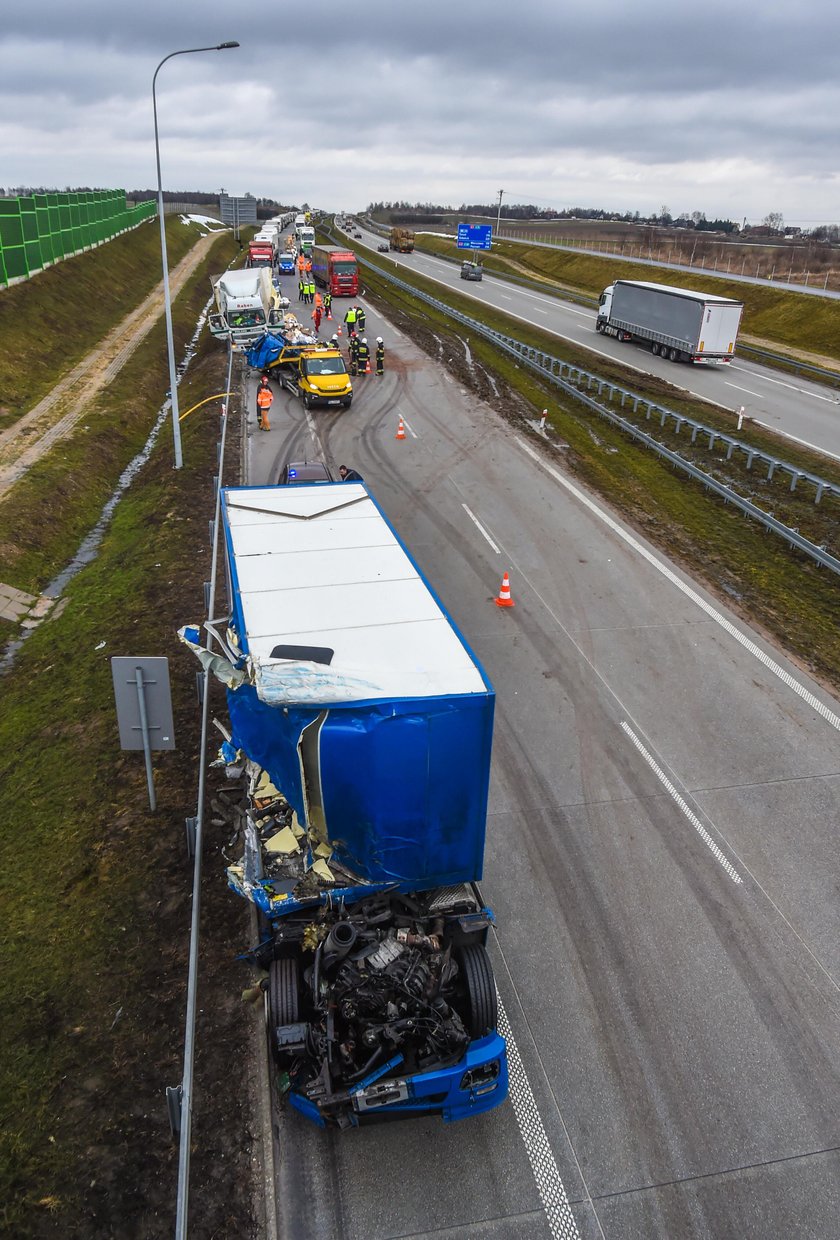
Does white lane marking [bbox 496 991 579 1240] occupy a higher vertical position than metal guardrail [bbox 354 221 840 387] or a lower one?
lower

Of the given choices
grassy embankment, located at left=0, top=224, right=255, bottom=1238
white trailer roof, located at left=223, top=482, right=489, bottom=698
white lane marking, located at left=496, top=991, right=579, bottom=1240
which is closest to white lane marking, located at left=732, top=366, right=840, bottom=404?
grassy embankment, located at left=0, top=224, right=255, bottom=1238

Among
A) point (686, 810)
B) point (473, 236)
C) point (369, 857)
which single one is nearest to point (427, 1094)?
point (369, 857)


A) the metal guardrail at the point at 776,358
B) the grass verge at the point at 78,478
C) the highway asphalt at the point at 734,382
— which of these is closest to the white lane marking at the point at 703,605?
the highway asphalt at the point at 734,382

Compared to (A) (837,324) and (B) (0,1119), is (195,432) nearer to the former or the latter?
(B) (0,1119)

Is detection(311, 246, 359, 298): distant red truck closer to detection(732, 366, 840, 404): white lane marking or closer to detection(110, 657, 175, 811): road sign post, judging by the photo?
detection(732, 366, 840, 404): white lane marking

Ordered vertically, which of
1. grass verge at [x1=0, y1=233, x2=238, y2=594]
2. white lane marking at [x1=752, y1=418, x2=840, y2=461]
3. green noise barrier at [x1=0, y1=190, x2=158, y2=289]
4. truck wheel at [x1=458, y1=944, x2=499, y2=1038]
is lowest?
grass verge at [x1=0, y1=233, x2=238, y2=594]

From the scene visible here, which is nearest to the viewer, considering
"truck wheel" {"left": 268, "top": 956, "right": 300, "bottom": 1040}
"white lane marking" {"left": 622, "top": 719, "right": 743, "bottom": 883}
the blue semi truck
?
the blue semi truck
